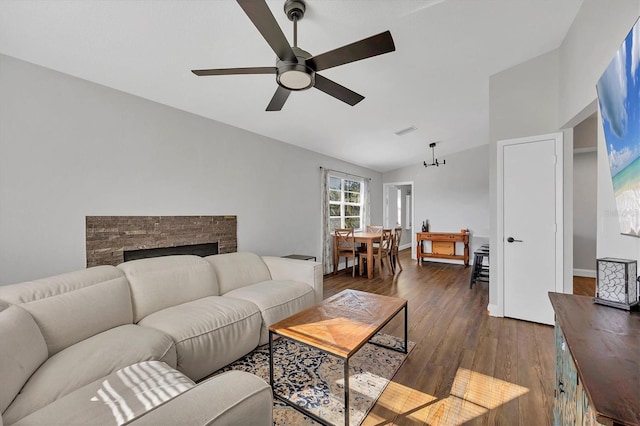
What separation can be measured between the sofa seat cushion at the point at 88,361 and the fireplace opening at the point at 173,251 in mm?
1018

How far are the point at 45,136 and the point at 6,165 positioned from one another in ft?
1.09

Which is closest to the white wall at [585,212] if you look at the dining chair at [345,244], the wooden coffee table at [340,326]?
the dining chair at [345,244]

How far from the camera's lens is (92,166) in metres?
2.39

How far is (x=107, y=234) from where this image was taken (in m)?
2.47

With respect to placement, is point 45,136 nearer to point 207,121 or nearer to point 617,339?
point 207,121

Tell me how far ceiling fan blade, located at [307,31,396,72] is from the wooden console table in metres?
5.50

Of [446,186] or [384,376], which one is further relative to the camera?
[446,186]

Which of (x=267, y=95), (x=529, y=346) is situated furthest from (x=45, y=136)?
(x=529, y=346)

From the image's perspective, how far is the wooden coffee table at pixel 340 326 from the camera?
1.56 metres

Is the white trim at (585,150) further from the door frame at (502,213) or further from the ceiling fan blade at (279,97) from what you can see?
the ceiling fan blade at (279,97)

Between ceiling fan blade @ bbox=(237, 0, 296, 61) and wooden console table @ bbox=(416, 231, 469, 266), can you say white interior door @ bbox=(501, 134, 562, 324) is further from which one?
wooden console table @ bbox=(416, 231, 469, 266)

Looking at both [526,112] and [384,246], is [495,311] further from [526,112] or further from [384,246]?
[384,246]

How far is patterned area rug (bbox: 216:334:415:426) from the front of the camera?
1641 mm

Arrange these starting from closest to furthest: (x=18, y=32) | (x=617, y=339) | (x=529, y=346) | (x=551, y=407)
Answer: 1. (x=617, y=339)
2. (x=551, y=407)
3. (x=18, y=32)
4. (x=529, y=346)
